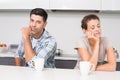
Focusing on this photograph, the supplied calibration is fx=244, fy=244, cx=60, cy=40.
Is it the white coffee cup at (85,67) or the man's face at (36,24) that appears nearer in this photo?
the white coffee cup at (85,67)

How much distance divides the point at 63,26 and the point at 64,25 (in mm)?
18

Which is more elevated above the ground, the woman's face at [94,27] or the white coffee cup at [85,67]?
the woman's face at [94,27]

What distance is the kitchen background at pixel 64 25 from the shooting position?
3.11 metres

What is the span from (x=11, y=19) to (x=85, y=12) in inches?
39.2

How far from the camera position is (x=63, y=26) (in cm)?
318

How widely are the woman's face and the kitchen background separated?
1092 mm

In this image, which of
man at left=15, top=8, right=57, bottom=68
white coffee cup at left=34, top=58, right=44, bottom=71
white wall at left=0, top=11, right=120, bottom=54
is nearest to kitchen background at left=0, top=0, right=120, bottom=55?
white wall at left=0, top=11, right=120, bottom=54
